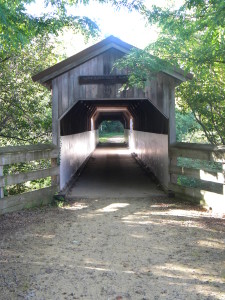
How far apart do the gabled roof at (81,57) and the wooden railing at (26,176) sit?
5.67ft

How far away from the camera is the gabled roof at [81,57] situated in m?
8.11

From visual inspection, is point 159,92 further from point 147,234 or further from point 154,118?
point 147,234

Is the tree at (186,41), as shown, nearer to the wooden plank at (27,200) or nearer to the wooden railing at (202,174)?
the wooden railing at (202,174)

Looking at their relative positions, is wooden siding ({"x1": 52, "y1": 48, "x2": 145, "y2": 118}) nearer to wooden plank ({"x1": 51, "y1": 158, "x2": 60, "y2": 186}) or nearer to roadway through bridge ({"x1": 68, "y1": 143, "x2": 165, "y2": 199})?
wooden plank ({"x1": 51, "y1": 158, "x2": 60, "y2": 186})

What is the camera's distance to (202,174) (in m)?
6.93

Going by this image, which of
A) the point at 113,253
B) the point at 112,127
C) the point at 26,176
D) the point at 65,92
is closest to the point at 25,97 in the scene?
the point at 65,92

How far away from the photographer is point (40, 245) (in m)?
4.87

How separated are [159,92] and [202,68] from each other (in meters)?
2.40

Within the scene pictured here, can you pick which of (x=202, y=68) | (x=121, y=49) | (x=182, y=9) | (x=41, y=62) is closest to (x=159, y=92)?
(x=121, y=49)

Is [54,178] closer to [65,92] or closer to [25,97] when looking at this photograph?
[65,92]

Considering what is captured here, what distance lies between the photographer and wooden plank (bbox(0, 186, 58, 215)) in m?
6.50

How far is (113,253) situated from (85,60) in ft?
17.8

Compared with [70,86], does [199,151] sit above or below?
below

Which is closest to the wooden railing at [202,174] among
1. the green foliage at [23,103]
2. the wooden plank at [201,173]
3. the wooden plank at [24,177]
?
the wooden plank at [201,173]
